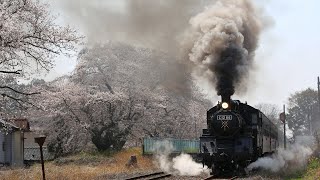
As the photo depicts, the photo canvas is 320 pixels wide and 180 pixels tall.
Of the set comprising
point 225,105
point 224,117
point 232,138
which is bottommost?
point 232,138

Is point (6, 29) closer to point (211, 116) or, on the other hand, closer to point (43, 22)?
point (43, 22)

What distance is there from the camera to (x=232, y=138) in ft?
57.5

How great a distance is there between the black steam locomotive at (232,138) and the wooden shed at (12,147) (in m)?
20.9

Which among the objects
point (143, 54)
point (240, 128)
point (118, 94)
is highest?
point (143, 54)

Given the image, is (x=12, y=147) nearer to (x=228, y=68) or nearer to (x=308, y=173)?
(x=228, y=68)

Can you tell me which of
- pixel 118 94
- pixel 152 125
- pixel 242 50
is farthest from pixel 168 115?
pixel 242 50

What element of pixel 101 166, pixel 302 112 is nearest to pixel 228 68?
pixel 101 166

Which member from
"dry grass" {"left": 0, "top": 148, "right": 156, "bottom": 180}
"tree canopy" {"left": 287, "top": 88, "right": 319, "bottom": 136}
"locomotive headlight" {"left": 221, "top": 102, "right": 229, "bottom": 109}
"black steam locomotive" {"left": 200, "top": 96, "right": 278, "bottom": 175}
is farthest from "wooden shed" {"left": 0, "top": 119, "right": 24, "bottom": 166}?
"tree canopy" {"left": 287, "top": 88, "right": 319, "bottom": 136}

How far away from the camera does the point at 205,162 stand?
703 inches

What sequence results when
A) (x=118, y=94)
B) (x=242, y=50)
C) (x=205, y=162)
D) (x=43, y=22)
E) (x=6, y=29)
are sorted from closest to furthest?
(x=6, y=29) < (x=43, y=22) < (x=205, y=162) < (x=242, y=50) < (x=118, y=94)

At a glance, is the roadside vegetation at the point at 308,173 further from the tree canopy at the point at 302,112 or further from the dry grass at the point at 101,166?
the tree canopy at the point at 302,112

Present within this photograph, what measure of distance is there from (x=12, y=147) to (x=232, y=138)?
964 inches

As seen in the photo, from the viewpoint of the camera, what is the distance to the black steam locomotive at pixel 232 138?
56.6ft

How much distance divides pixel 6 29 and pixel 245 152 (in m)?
9.34
